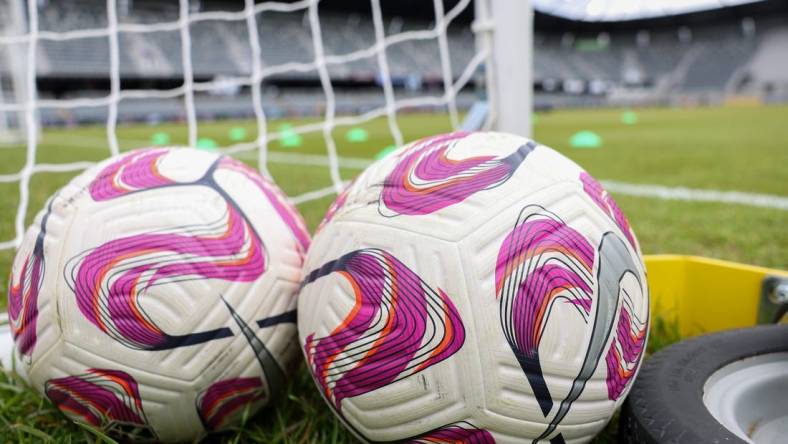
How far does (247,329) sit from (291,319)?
12 centimetres

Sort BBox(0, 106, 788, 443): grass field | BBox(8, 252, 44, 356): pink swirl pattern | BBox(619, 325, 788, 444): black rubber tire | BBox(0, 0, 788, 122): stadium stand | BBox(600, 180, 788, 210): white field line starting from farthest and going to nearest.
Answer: BBox(0, 0, 788, 122): stadium stand → BBox(600, 180, 788, 210): white field line → BBox(0, 106, 788, 443): grass field → BBox(8, 252, 44, 356): pink swirl pattern → BBox(619, 325, 788, 444): black rubber tire

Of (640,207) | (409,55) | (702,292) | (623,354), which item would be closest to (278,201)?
(623,354)

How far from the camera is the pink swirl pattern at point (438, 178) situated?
3.70 ft

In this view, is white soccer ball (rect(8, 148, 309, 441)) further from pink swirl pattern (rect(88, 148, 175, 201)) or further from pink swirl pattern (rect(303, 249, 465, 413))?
pink swirl pattern (rect(303, 249, 465, 413))

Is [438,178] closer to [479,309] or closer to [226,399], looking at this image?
[479,309]

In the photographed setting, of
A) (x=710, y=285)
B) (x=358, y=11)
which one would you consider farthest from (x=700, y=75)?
(x=710, y=285)

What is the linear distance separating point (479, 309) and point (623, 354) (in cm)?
31

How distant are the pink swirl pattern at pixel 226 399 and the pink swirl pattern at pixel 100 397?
0.13 metres

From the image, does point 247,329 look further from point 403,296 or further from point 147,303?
point 403,296

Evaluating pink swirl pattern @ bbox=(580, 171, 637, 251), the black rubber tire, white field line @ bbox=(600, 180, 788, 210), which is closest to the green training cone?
white field line @ bbox=(600, 180, 788, 210)

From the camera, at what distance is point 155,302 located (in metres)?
1.24

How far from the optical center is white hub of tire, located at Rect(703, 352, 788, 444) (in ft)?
4.10

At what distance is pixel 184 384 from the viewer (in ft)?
4.18

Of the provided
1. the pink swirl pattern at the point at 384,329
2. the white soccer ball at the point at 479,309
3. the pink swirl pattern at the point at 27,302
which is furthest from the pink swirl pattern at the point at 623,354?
the pink swirl pattern at the point at 27,302
